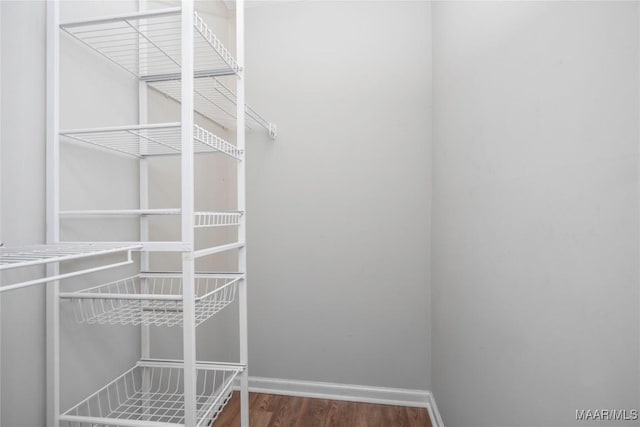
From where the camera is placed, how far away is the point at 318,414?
1.67 meters

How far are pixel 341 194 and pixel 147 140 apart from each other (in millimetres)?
1035

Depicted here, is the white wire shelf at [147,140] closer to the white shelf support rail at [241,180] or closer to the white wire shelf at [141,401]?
the white shelf support rail at [241,180]

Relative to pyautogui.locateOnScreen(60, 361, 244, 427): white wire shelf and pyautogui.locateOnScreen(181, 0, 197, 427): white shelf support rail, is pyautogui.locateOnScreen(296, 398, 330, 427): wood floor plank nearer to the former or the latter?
pyautogui.locateOnScreen(60, 361, 244, 427): white wire shelf

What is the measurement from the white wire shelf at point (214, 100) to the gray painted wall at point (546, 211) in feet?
3.36

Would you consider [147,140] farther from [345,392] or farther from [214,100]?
[345,392]

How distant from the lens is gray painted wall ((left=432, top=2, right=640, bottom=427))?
0.51 meters

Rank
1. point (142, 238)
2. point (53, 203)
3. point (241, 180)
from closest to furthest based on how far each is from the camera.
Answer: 1. point (53, 203)
2. point (142, 238)
3. point (241, 180)

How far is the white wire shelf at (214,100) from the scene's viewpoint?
131 cm

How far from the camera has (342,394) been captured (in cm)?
181

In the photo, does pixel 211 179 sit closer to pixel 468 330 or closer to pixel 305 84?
pixel 305 84

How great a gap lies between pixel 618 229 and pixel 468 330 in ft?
2.47

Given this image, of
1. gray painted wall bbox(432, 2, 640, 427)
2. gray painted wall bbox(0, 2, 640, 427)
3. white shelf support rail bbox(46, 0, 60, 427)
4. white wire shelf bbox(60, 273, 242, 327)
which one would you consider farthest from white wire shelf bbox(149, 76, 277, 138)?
gray painted wall bbox(432, 2, 640, 427)

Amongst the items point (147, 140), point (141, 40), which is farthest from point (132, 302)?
point (141, 40)

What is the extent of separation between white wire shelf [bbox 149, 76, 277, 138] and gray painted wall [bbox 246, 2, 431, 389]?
137mm
